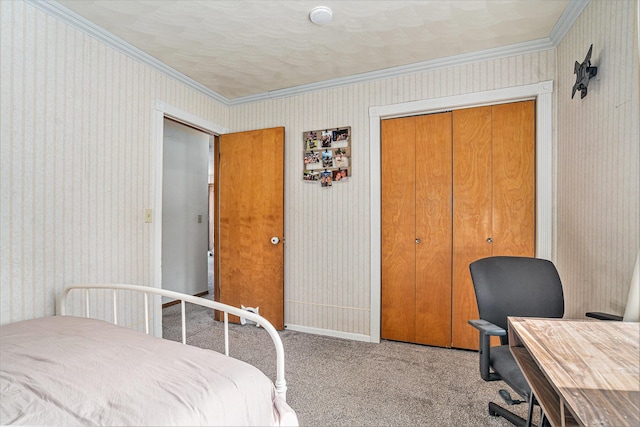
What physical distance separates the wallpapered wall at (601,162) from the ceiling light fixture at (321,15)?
1515mm

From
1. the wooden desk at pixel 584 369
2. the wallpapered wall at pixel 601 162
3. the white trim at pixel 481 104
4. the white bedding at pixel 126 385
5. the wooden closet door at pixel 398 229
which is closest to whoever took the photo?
the wooden desk at pixel 584 369

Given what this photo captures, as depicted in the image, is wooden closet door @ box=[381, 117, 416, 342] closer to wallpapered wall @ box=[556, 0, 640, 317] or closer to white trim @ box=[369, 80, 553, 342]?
white trim @ box=[369, 80, 553, 342]

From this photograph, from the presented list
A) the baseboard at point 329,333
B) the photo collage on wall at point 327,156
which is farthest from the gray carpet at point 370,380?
the photo collage on wall at point 327,156

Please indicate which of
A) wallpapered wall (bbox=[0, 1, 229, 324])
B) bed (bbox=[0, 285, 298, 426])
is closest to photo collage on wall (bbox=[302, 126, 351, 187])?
wallpapered wall (bbox=[0, 1, 229, 324])

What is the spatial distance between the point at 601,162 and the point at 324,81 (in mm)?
2272

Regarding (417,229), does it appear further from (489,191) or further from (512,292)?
(512,292)

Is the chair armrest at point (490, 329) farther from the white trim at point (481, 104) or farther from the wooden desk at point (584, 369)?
the white trim at point (481, 104)

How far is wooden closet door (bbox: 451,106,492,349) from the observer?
101 inches

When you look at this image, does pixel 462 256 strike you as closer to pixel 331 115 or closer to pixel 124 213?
pixel 331 115

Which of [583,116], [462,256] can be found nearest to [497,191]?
[462,256]

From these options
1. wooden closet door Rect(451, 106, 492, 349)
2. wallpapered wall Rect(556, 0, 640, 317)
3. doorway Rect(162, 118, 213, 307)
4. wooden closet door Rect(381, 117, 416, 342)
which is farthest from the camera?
doorway Rect(162, 118, 213, 307)

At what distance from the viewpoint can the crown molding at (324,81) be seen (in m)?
1.93

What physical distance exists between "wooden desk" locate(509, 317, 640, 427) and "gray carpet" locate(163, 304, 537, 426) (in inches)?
32.6

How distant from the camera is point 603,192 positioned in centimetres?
162
